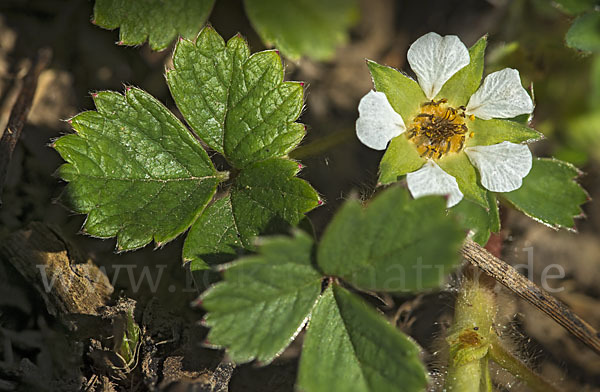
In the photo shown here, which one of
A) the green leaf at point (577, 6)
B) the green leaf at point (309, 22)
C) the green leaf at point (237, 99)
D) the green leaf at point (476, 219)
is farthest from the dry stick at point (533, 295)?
the green leaf at point (577, 6)

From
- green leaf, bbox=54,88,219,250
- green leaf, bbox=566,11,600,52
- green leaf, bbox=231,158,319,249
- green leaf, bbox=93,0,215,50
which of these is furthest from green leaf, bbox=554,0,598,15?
green leaf, bbox=54,88,219,250

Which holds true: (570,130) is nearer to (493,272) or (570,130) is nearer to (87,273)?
(493,272)

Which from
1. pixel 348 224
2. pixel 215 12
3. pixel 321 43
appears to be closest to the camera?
pixel 348 224

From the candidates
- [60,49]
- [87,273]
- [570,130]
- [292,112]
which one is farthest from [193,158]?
[570,130]

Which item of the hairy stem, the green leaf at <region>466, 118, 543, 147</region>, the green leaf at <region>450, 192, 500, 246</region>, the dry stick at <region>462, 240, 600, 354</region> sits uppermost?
the green leaf at <region>466, 118, 543, 147</region>

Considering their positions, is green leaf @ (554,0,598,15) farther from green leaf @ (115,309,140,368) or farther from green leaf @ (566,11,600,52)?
Answer: green leaf @ (115,309,140,368)

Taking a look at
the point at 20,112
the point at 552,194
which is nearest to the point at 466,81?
the point at 552,194
